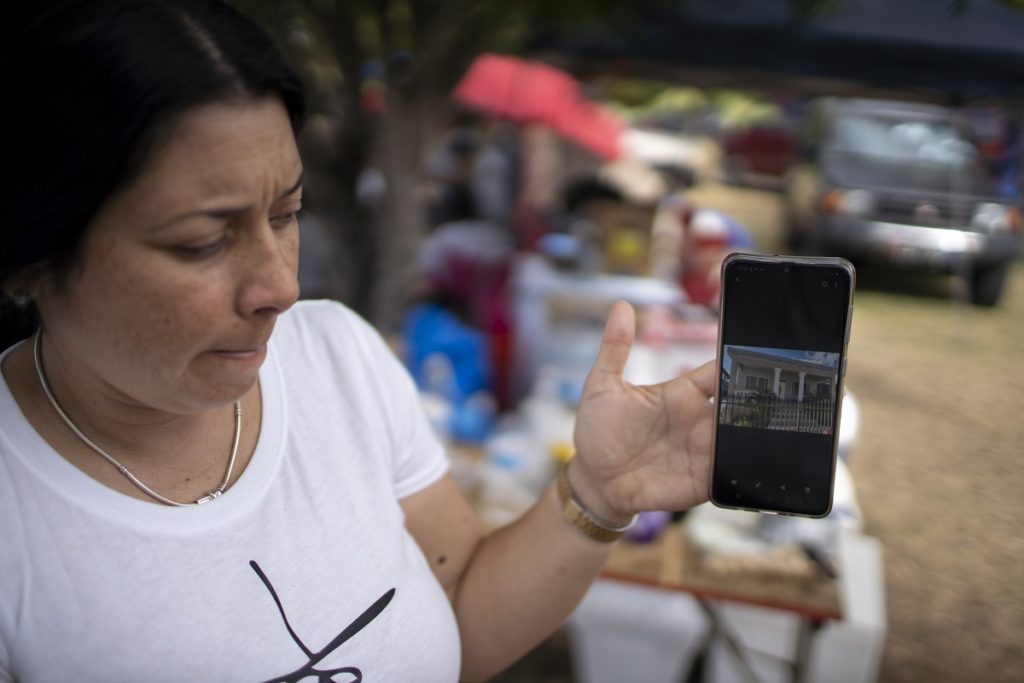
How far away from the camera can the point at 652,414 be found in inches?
44.2

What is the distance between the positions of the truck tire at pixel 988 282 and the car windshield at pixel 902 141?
2.28 feet

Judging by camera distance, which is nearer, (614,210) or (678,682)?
(678,682)

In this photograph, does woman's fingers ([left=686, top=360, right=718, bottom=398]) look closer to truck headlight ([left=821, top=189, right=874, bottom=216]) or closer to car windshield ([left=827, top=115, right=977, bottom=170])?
car windshield ([left=827, top=115, right=977, bottom=170])

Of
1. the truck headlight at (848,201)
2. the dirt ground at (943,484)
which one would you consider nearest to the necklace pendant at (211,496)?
the dirt ground at (943,484)

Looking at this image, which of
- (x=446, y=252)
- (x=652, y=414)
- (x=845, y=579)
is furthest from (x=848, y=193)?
(x=652, y=414)

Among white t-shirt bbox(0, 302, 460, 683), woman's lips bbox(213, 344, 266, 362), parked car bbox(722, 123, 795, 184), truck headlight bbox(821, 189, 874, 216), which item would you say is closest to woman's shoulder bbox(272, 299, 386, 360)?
white t-shirt bbox(0, 302, 460, 683)

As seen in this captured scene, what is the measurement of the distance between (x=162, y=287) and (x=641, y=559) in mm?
1765

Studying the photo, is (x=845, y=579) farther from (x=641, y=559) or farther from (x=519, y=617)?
(x=519, y=617)

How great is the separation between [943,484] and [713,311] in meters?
1.62

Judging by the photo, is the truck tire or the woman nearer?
the woman

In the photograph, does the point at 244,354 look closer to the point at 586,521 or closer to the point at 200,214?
the point at 200,214

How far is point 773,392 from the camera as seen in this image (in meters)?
1.08

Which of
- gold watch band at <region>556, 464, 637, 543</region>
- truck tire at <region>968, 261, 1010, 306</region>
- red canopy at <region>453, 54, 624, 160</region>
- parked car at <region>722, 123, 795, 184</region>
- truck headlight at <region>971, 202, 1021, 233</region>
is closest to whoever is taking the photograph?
gold watch band at <region>556, 464, 637, 543</region>

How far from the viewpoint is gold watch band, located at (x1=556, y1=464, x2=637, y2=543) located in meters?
1.16
